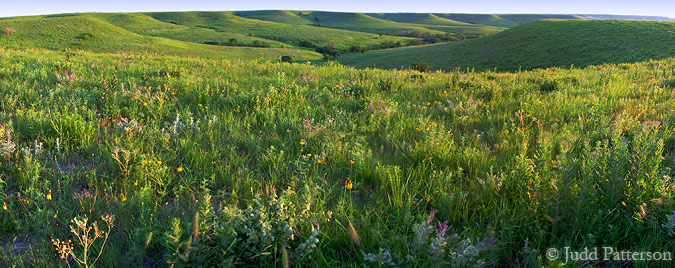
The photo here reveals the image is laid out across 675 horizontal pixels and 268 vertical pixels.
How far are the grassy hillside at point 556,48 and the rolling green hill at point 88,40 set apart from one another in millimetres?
23578

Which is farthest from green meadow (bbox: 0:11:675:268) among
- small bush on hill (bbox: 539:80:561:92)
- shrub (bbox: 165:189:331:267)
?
small bush on hill (bbox: 539:80:561:92)

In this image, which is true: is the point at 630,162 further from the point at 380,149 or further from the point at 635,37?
the point at 635,37

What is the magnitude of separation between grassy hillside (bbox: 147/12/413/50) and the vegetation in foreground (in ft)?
269

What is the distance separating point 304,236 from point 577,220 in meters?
1.78

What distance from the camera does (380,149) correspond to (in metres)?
3.66

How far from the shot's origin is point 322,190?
270 cm

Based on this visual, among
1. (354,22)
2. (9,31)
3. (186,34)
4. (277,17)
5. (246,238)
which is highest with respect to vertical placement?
(277,17)

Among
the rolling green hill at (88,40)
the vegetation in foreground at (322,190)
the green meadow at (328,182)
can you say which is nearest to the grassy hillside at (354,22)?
the rolling green hill at (88,40)

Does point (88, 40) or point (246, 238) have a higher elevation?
point (88, 40)

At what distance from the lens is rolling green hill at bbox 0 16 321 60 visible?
172ft

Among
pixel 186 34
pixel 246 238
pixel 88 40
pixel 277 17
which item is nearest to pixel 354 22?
pixel 277 17

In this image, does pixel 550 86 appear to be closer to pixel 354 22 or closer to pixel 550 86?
pixel 550 86

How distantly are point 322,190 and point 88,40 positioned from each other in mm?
68776

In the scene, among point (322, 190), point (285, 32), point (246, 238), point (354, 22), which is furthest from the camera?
point (354, 22)
